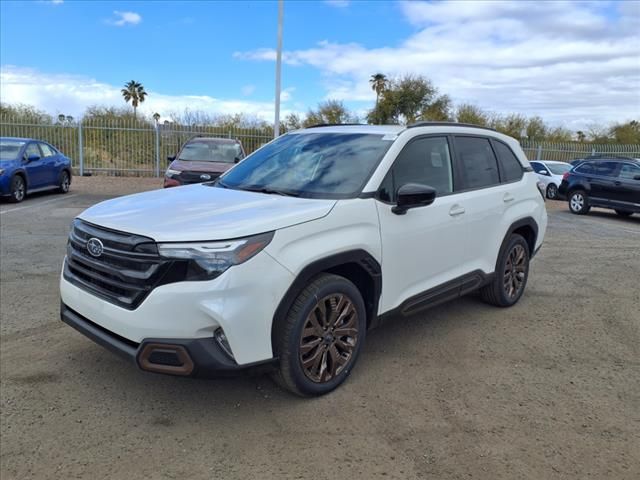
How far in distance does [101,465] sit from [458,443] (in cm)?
198

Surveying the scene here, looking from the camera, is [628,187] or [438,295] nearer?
[438,295]

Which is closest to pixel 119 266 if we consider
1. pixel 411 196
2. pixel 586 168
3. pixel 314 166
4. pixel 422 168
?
pixel 314 166

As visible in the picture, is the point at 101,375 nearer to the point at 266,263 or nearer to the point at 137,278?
the point at 137,278

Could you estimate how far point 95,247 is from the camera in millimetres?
3162

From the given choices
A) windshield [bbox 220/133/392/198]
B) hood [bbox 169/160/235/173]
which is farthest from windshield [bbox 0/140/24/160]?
windshield [bbox 220/133/392/198]

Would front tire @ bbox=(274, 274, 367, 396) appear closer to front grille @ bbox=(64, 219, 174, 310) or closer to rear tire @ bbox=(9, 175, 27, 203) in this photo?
front grille @ bbox=(64, 219, 174, 310)

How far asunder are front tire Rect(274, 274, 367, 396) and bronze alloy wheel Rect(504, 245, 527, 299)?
2279 millimetres

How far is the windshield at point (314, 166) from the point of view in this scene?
3.74m

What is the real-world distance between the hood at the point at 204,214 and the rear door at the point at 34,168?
10568 mm

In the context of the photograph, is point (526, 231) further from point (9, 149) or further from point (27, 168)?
point (9, 149)

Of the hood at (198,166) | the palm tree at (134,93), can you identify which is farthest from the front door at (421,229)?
the palm tree at (134,93)

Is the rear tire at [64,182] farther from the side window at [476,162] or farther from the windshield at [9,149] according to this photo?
the side window at [476,162]

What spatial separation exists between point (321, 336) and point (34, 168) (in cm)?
1220

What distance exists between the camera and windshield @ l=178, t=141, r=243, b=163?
38.6 feet
